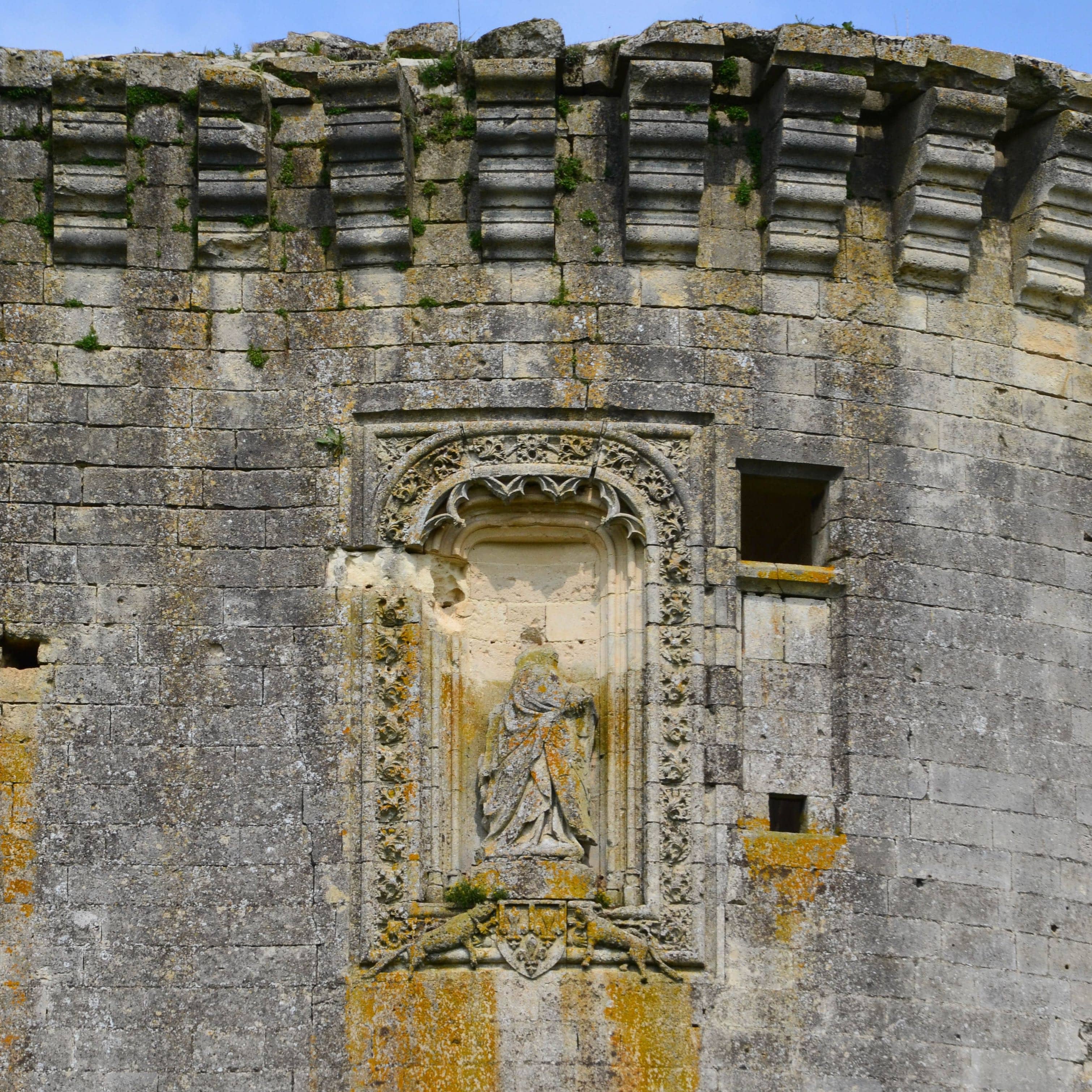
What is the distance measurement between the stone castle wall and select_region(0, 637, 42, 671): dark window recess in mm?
18

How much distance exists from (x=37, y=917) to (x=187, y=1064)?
3.47ft

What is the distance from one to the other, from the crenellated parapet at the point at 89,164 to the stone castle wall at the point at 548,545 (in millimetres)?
22

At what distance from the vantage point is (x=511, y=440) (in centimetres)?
1310

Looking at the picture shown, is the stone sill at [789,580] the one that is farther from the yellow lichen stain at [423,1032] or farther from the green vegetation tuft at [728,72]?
the green vegetation tuft at [728,72]


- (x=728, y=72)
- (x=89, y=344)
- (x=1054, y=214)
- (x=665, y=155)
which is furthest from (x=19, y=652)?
(x=1054, y=214)

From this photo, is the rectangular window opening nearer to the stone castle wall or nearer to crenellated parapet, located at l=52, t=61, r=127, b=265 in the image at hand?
the stone castle wall

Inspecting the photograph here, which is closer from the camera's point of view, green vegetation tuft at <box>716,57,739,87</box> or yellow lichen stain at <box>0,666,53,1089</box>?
yellow lichen stain at <box>0,666,53,1089</box>

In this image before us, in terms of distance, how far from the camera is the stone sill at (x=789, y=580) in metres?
13.0

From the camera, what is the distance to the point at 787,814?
13.1m

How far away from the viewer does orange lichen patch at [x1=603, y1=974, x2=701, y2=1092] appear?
12.2m

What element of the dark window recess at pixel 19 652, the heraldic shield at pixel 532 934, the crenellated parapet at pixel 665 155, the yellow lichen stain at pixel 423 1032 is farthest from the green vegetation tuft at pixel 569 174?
the yellow lichen stain at pixel 423 1032

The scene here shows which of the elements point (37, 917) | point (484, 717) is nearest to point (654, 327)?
point (484, 717)

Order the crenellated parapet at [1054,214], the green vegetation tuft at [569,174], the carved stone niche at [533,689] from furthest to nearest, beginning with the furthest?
the crenellated parapet at [1054,214] < the green vegetation tuft at [569,174] < the carved stone niche at [533,689]

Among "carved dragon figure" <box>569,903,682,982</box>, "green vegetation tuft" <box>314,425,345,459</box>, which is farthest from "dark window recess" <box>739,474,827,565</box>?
"carved dragon figure" <box>569,903,682,982</box>
